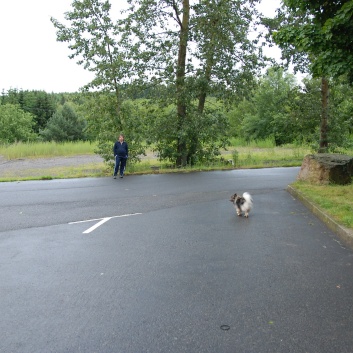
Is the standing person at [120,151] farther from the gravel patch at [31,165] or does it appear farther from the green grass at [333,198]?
the green grass at [333,198]

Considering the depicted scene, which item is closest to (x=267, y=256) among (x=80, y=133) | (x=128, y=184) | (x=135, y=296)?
(x=135, y=296)

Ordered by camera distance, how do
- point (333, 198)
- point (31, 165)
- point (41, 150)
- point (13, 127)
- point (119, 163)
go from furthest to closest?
point (13, 127), point (41, 150), point (31, 165), point (119, 163), point (333, 198)

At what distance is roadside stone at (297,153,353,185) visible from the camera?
41.8 feet

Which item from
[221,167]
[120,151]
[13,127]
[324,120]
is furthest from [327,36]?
[13,127]

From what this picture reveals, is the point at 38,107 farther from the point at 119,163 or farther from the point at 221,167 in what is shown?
the point at 119,163

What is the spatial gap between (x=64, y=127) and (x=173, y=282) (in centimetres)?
6269

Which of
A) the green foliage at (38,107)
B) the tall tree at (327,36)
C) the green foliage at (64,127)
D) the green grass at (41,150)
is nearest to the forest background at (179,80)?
the tall tree at (327,36)

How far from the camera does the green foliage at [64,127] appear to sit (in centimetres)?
6281

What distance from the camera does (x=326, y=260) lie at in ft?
19.1

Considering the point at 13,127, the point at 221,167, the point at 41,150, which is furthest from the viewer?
the point at 13,127

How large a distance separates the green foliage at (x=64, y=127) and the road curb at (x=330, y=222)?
55.0 metres

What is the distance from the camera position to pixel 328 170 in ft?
41.8

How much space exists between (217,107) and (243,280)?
17.5 meters

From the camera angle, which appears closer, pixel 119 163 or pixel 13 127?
pixel 119 163
